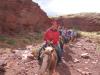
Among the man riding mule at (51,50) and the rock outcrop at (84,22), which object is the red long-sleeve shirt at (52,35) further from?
the rock outcrop at (84,22)

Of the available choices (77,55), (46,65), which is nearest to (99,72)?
(77,55)

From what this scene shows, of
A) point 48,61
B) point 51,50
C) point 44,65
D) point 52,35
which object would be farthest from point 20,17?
point 44,65

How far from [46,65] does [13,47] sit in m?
6.43

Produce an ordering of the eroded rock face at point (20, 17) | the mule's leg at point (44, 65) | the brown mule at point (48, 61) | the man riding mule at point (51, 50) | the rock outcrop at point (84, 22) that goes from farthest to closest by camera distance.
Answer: the rock outcrop at point (84, 22), the eroded rock face at point (20, 17), the man riding mule at point (51, 50), the brown mule at point (48, 61), the mule's leg at point (44, 65)

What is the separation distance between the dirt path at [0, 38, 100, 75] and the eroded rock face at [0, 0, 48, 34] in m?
4.83

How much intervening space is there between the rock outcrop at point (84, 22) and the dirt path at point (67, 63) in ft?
99.7

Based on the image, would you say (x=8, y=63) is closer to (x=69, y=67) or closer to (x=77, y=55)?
(x=69, y=67)

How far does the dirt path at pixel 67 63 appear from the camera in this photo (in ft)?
40.7

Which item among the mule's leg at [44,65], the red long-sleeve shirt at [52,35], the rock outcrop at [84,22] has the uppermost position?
the red long-sleeve shirt at [52,35]

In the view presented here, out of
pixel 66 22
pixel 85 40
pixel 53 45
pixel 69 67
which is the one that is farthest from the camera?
pixel 66 22

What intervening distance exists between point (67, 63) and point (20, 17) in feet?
25.8

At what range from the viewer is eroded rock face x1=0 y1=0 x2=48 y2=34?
19.8m

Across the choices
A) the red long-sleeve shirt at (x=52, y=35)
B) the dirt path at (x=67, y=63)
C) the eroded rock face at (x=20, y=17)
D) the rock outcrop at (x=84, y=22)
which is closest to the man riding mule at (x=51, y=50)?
the red long-sleeve shirt at (x=52, y=35)

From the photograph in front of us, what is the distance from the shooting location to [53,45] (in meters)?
11.7
